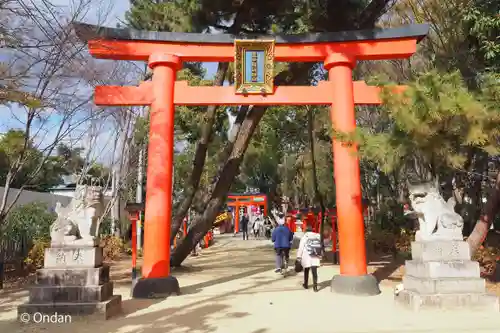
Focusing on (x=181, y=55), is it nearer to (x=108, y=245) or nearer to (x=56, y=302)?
(x=56, y=302)

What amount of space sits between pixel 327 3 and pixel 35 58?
748cm

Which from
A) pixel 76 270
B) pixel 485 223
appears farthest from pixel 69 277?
pixel 485 223

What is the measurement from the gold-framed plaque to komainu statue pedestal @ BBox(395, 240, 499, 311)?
4.23m

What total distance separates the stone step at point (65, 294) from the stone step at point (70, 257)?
13.3 inches

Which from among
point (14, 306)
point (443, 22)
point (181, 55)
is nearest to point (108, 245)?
point (14, 306)

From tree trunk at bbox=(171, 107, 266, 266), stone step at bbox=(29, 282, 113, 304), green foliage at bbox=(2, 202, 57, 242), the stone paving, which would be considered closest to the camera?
the stone paving

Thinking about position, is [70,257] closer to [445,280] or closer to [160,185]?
[160,185]

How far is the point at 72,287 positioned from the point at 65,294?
0.42 ft

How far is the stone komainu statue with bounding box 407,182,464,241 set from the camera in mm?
6270

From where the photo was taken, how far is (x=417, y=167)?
1212 cm

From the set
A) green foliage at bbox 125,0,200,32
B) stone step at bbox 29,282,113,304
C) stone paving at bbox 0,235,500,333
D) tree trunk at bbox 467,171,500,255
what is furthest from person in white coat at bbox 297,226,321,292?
green foliage at bbox 125,0,200,32

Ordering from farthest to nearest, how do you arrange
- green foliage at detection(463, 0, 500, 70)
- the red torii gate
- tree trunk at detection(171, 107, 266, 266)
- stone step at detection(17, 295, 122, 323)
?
1. tree trunk at detection(171, 107, 266, 266)
2. green foliage at detection(463, 0, 500, 70)
3. the red torii gate
4. stone step at detection(17, 295, 122, 323)

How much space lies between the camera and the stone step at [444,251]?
611 cm

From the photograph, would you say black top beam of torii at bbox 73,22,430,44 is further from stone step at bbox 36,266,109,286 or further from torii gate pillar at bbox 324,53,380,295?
stone step at bbox 36,266,109,286
